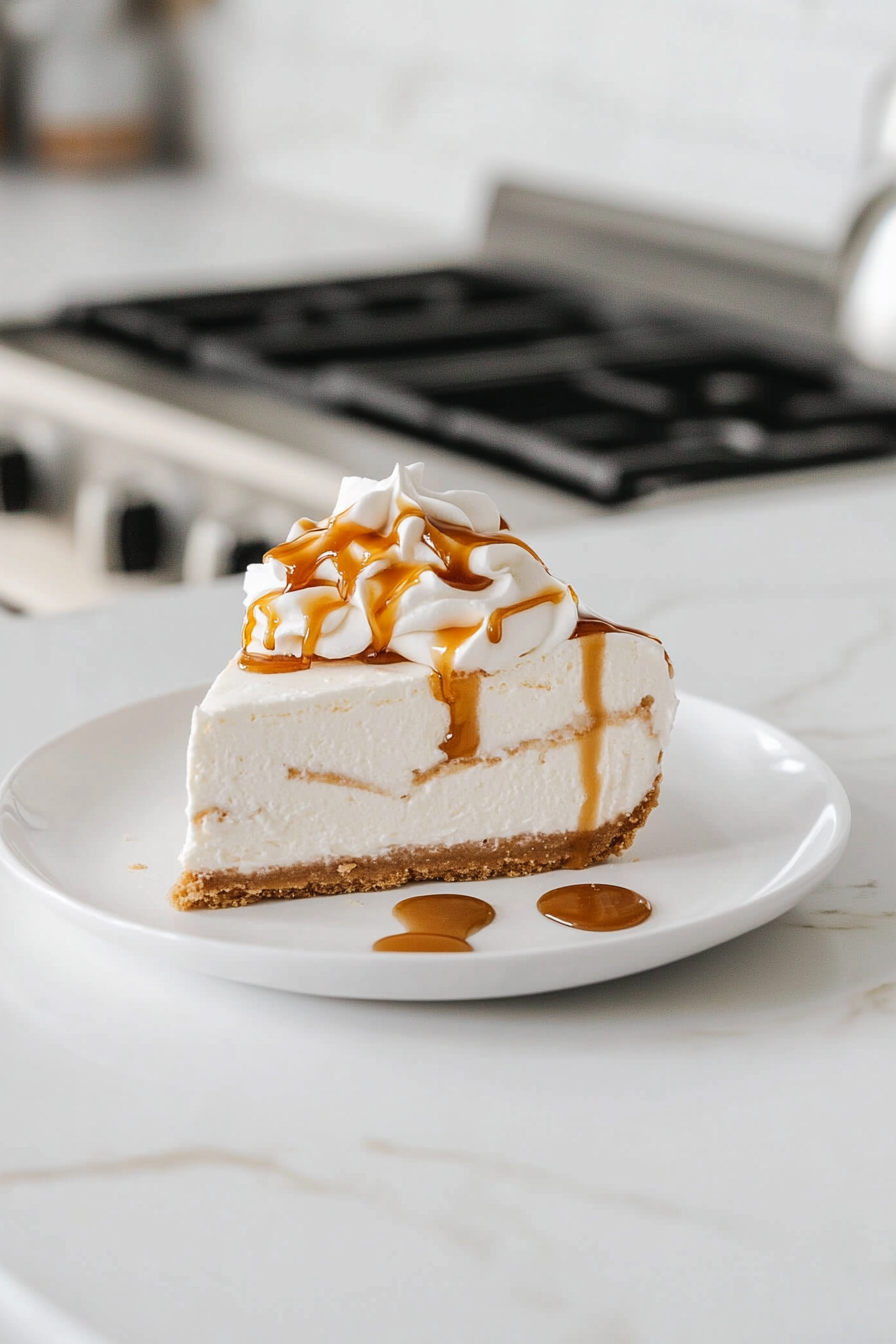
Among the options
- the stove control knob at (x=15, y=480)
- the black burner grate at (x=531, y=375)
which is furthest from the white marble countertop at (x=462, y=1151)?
the stove control knob at (x=15, y=480)

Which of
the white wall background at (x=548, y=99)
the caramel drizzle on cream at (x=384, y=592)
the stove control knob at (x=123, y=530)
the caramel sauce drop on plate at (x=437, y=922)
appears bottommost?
the stove control knob at (x=123, y=530)

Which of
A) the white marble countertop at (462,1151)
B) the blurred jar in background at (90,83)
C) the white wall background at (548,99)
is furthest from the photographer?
the blurred jar in background at (90,83)

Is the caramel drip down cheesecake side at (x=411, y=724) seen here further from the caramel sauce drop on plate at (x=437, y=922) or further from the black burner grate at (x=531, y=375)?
the black burner grate at (x=531, y=375)

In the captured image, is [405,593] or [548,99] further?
[548,99]

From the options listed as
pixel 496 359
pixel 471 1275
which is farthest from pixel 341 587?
pixel 496 359

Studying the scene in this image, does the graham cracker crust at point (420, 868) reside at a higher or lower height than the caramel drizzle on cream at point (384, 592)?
lower

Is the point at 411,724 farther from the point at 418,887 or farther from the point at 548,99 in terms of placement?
the point at 548,99

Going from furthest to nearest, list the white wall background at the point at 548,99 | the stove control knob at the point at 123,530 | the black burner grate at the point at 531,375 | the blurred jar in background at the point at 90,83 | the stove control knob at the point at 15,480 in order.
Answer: the blurred jar in background at the point at 90,83, the white wall background at the point at 548,99, the stove control knob at the point at 15,480, the stove control knob at the point at 123,530, the black burner grate at the point at 531,375

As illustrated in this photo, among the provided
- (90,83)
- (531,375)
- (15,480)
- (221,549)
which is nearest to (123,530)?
(221,549)
